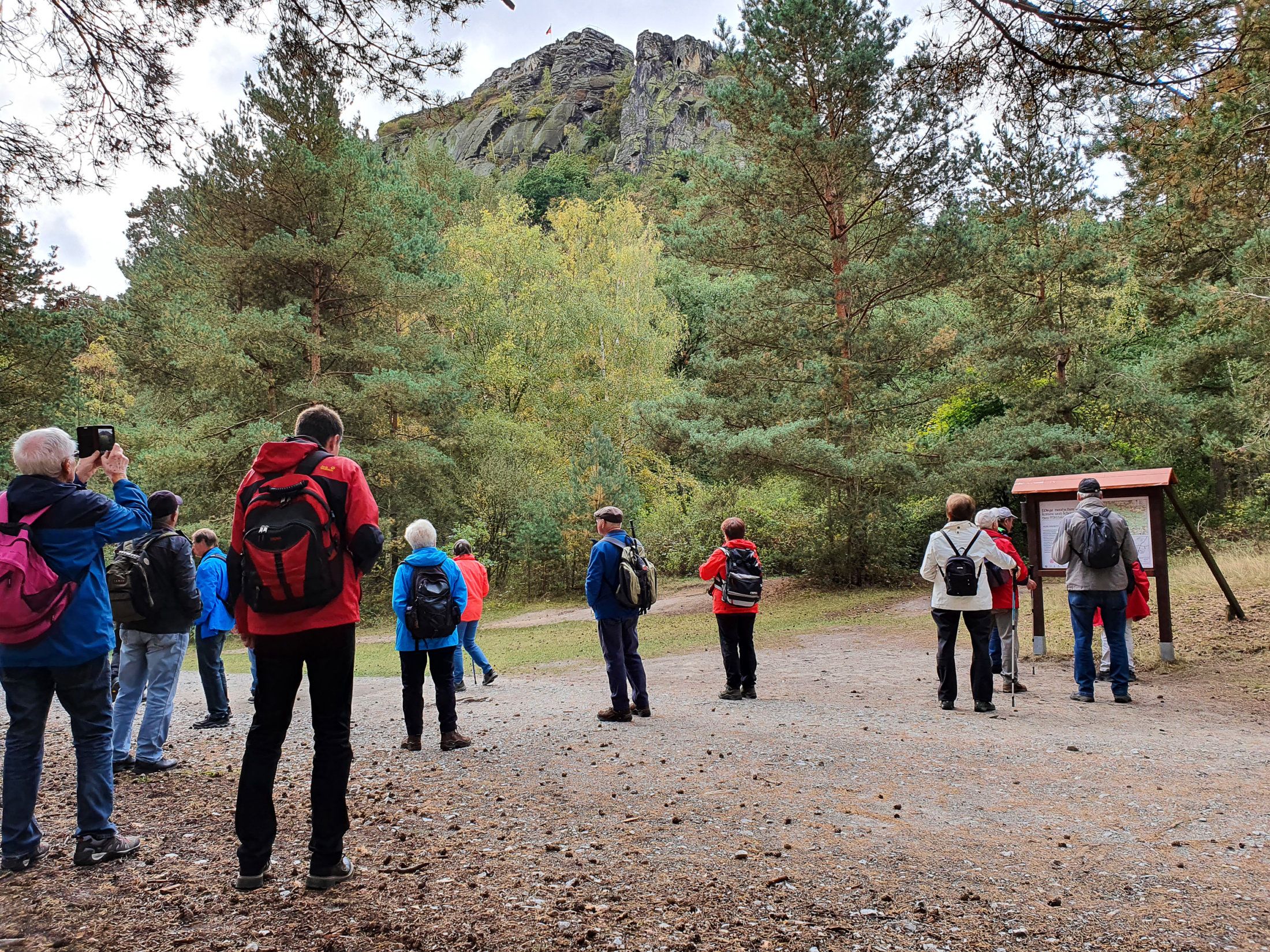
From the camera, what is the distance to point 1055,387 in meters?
21.5

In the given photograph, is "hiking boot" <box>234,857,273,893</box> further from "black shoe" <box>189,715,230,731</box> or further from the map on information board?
the map on information board

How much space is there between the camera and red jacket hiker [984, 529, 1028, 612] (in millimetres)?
7352

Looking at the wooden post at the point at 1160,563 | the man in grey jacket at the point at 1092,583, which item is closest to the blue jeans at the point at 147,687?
the man in grey jacket at the point at 1092,583

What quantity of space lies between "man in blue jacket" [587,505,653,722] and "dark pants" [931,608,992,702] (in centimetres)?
259

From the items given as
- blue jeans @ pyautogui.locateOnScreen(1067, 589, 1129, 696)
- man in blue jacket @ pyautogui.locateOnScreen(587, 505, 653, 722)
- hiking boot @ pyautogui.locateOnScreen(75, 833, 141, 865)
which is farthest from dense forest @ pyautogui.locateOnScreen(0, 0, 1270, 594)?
hiking boot @ pyautogui.locateOnScreen(75, 833, 141, 865)

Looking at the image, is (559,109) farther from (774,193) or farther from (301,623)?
(301,623)

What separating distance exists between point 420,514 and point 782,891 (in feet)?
68.2

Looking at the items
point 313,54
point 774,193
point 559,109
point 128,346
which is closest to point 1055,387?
point 774,193

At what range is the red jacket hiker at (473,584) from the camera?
946cm

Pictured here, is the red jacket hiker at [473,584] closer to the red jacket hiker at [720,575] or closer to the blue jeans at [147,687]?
the red jacket hiker at [720,575]

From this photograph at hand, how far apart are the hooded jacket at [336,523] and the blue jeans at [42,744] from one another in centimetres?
98

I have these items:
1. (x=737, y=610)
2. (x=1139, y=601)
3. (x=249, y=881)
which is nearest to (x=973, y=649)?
(x=737, y=610)

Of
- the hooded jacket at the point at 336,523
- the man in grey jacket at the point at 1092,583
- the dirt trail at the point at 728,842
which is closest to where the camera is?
the dirt trail at the point at 728,842

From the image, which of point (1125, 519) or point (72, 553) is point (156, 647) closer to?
point (72, 553)
